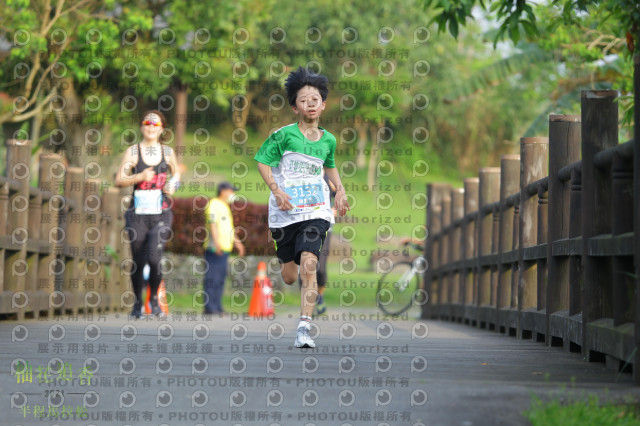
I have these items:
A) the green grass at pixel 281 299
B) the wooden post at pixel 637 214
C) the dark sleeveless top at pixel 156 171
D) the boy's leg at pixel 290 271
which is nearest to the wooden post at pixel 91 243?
the dark sleeveless top at pixel 156 171

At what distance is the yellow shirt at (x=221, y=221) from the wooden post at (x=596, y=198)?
9.55 meters

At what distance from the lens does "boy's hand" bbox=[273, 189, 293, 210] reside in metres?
7.08

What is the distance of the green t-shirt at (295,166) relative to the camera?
23.8 feet

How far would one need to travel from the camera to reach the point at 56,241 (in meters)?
11.1

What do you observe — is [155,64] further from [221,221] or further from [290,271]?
[290,271]

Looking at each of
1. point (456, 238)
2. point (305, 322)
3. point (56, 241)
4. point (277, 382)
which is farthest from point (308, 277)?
point (456, 238)

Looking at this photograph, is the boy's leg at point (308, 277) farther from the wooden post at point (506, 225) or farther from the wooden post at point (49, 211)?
the wooden post at point (49, 211)

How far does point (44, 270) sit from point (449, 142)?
5598 centimetres

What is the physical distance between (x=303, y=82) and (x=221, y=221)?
8.25 metres

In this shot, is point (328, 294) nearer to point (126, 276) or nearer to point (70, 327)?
point (126, 276)

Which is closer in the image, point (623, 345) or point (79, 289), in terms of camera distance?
point (623, 345)

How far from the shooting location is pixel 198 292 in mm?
23562

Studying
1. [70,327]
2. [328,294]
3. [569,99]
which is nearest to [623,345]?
[70,327]

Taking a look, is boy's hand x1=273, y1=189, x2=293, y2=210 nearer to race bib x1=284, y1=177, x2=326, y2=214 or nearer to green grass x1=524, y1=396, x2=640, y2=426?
race bib x1=284, y1=177, x2=326, y2=214
